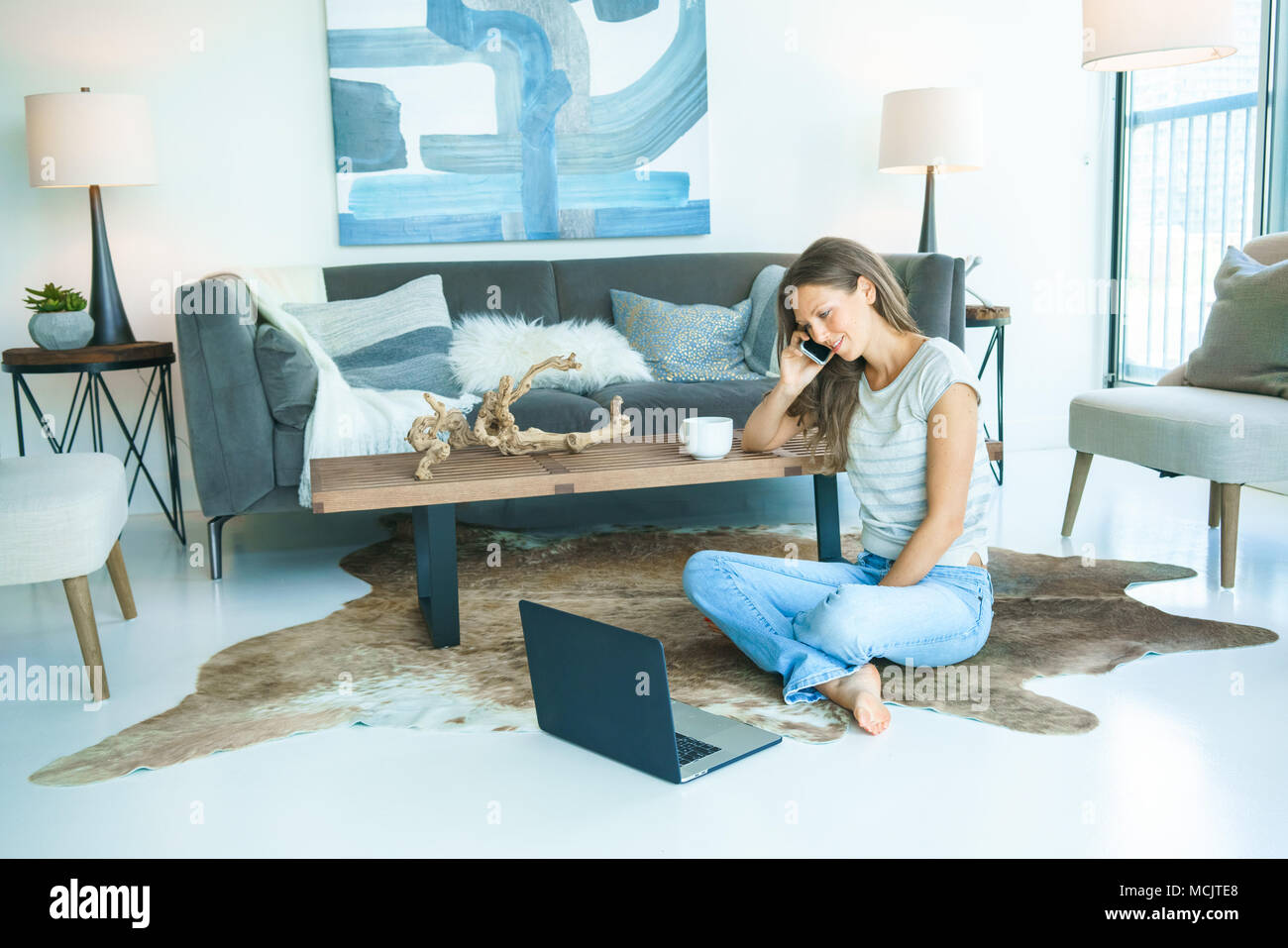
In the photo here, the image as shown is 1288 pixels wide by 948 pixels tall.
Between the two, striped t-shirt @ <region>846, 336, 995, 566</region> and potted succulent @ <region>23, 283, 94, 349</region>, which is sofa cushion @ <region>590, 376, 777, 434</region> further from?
potted succulent @ <region>23, 283, 94, 349</region>

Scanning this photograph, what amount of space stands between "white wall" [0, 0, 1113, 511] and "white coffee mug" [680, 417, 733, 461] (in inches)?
83.2

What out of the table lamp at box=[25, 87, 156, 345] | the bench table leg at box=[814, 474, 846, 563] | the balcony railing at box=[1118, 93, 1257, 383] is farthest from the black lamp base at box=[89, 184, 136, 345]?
the balcony railing at box=[1118, 93, 1257, 383]

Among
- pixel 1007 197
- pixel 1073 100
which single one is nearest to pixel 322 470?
pixel 1007 197

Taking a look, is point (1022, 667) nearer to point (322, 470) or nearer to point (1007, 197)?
point (322, 470)

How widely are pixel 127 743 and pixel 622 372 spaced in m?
2.10

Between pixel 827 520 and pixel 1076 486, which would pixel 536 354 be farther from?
pixel 1076 486

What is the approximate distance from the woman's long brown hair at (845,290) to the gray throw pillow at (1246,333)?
1338 millimetres

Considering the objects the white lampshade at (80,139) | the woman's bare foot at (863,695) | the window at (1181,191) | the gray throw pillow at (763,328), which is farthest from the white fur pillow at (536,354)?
the window at (1181,191)

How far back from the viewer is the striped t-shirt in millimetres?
2006

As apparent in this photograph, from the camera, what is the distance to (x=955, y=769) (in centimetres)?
175

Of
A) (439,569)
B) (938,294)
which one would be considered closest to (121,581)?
(439,569)

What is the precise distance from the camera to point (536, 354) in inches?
143
